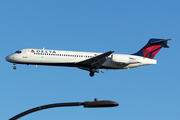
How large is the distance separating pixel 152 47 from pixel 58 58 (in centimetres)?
1562

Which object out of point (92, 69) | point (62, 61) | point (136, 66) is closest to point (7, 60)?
point (62, 61)

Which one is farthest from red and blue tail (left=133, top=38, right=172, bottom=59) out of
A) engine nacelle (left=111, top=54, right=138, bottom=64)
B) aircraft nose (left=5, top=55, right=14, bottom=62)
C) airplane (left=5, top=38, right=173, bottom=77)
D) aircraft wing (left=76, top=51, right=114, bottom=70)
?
aircraft nose (left=5, top=55, right=14, bottom=62)

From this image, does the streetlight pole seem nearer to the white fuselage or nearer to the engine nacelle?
the white fuselage

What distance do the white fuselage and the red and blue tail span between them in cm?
322

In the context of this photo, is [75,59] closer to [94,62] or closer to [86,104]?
[94,62]

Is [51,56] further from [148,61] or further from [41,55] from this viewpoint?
[148,61]

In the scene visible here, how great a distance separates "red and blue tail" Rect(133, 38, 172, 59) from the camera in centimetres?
4578

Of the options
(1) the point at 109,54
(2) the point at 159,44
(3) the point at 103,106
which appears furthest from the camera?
(2) the point at 159,44

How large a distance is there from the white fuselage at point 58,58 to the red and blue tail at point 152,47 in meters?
3.22

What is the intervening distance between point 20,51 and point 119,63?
15.0m

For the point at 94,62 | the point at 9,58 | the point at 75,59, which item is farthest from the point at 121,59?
the point at 9,58

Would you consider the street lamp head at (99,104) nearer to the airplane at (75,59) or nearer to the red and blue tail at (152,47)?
the airplane at (75,59)

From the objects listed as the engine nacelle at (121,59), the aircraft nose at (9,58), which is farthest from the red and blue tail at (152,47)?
the aircraft nose at (9,58)

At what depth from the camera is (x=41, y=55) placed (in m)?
41.8
